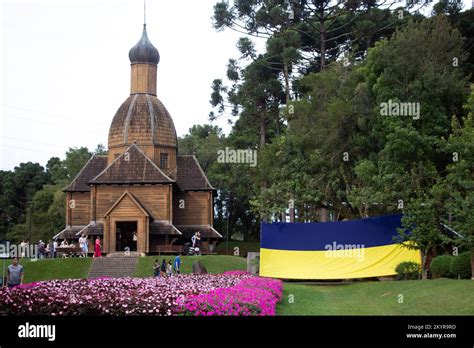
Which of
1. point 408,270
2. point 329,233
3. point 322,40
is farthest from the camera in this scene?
point 322,40

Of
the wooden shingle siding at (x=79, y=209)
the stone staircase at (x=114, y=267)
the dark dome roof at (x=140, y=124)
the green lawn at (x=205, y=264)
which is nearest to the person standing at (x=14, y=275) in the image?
the stone staircase at (x=114, y=267)

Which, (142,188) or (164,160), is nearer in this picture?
(142,188)

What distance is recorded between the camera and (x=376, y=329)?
1088 cm

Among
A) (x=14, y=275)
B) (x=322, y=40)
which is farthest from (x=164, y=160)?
(x=14, y=275)

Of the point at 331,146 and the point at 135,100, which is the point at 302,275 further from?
the point at 135,100

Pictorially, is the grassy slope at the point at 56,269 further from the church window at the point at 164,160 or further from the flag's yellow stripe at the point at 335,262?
the church window at the point at 164,160

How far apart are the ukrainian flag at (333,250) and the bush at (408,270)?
0.44 metres

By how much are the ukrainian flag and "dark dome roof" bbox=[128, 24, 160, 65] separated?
24.0m

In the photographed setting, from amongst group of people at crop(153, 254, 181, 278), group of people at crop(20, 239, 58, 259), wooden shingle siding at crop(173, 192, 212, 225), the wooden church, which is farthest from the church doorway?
group of people at crop(153, 254, 181, 278)

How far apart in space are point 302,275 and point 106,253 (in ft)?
56.3

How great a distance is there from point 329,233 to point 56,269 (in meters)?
15.2

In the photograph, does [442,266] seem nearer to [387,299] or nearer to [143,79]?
[387,299]

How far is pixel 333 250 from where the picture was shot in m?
33.7

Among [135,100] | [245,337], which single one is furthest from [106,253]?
[245,337]
